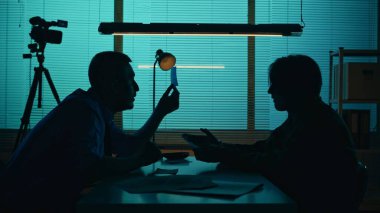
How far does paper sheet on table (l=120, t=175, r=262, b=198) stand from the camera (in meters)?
1.26

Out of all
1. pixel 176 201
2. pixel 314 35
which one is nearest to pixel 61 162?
pixel 176 201

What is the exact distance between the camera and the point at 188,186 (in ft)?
4.40

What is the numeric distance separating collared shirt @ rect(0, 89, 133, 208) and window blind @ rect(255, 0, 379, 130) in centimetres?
262

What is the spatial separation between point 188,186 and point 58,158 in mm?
541

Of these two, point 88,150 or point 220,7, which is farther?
point 220,7

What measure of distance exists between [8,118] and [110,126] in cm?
217

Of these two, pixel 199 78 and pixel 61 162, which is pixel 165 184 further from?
pixel 199 78

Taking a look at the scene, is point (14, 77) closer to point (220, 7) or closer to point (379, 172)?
point (220, 7)

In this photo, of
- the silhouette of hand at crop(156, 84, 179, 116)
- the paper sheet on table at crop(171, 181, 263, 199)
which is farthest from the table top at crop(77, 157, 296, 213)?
the silhouette of hand at crop(156, 84, 179, 116)

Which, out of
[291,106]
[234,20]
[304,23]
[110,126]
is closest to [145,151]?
[110,126]

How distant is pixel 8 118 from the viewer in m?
4.00

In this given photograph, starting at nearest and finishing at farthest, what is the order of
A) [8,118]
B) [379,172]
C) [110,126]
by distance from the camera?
1. [110,126]
2. [379,172]
3. [8,118]

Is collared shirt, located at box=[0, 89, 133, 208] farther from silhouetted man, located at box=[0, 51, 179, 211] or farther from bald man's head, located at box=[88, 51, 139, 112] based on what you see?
bald man's head, located at box=[88, 51, 139, 112]

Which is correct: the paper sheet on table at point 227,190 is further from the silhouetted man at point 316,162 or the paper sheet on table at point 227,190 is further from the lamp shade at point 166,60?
the lamp shade at point 166,60
